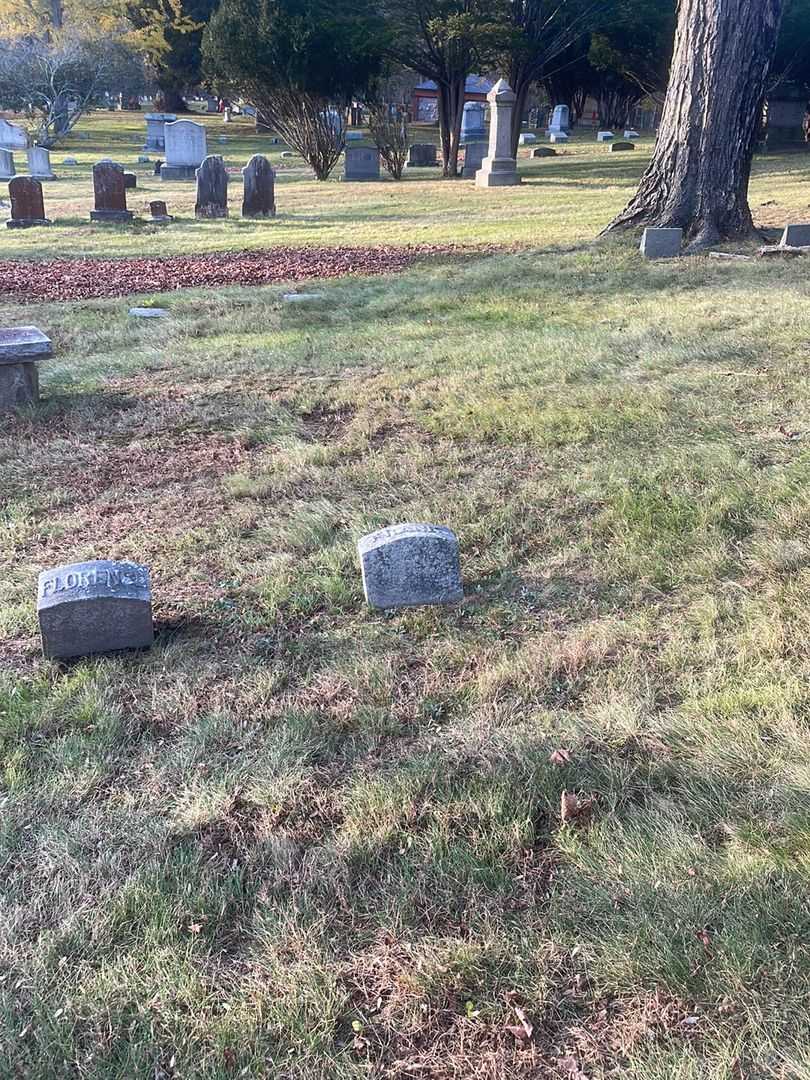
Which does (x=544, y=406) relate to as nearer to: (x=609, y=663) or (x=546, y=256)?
(x=609, y=663)

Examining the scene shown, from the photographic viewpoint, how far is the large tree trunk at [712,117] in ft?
34.5

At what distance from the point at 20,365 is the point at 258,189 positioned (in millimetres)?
13787

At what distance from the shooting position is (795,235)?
427 inches

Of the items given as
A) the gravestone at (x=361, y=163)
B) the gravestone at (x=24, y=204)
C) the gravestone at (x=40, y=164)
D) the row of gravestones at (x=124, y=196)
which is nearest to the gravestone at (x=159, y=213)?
the row of gravestones at (x=124, y=196)

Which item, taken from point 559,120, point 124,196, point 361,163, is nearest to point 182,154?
point 361,163

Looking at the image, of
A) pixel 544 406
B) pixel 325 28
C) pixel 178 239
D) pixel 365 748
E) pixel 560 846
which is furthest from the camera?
pixel 325 28

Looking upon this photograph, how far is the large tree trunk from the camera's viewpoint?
1051 cm

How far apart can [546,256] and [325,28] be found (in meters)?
22.4

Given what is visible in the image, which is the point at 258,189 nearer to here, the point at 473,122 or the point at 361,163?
the point at 361,163

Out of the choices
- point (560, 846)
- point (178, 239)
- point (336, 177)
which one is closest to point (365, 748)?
point (560, 846)

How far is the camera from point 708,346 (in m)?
6.73

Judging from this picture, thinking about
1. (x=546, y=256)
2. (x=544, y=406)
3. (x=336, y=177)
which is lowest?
(x=544, y=406)

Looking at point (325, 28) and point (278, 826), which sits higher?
point (325, 28)

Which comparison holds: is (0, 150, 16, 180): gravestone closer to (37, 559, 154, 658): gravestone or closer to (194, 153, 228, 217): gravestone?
(194, 153, 228, 217): gravestone
